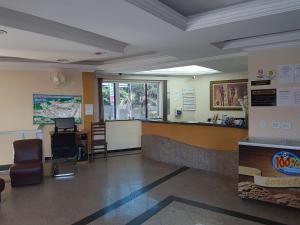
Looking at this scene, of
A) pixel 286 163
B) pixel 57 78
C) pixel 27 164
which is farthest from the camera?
pixel 57 78

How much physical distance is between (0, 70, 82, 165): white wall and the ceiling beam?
2873 millimetres

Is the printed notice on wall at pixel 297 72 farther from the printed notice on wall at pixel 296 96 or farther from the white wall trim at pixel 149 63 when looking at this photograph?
the white wall trim at pixel 149 63

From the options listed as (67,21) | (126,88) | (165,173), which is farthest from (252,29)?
(126,88)

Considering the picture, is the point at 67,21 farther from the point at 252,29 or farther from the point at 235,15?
the point at 252,29

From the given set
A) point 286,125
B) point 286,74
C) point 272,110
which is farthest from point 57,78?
point 286,125

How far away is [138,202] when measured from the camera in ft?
11.6

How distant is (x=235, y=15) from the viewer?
2469mm

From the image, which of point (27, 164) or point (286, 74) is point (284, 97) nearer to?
point (286, 74)

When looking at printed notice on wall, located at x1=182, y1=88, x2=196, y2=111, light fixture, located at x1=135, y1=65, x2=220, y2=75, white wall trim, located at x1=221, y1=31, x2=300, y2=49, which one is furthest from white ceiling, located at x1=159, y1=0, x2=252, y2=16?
printed notice on wall, located at x1=182, y1=88, x2=196, y2=111

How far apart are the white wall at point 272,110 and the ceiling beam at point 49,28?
2.36 metres

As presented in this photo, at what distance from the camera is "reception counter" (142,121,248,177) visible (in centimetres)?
457

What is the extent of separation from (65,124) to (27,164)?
1.39 m

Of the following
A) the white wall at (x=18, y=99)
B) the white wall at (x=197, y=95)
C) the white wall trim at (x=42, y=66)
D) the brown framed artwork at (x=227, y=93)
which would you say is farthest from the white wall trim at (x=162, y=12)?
the white wall at (x=197, y=95)

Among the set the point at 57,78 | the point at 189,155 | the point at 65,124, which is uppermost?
the point at 57,78
